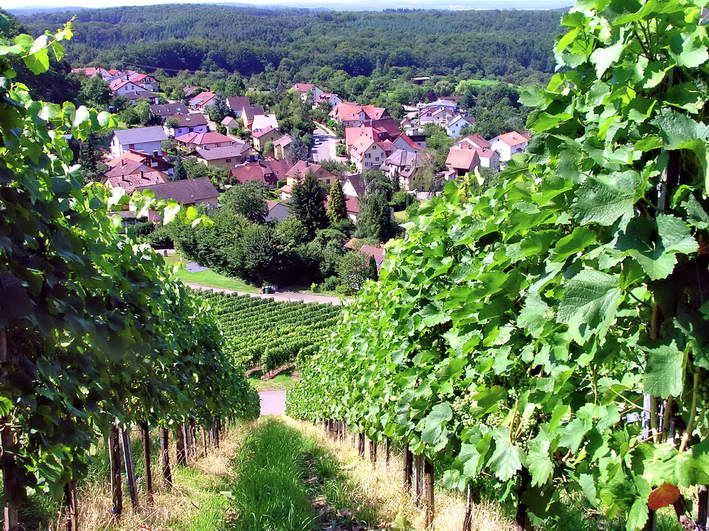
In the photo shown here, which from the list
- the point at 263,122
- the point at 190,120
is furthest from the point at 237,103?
the point at 190,120

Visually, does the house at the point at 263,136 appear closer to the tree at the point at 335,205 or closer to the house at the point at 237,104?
the house at the point at 237,104

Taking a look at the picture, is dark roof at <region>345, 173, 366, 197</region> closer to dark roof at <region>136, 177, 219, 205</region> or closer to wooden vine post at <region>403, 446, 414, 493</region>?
dark roof at <region>136, 177, 219, 205</region>

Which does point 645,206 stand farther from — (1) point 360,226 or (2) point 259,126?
(2) point 259,126

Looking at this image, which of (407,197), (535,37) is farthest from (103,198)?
(535,37)

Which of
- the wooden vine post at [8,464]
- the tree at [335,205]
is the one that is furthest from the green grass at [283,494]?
the tree at [335,205]

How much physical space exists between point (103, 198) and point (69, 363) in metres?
1.65

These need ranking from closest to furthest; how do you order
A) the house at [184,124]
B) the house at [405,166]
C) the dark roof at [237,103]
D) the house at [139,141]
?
the house at [405,166]
the house at [139,141]
the house at [184,124]
the dark roof at [237,103]

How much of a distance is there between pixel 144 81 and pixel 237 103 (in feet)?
79.3

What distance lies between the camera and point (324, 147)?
93.9m

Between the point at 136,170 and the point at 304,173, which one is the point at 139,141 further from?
the point at 304,173

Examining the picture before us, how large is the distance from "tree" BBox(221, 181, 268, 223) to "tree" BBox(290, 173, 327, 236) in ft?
11.3

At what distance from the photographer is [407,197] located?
65.9 metres

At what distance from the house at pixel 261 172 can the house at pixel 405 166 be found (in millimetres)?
13097

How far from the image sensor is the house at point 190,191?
58625 millimetres
